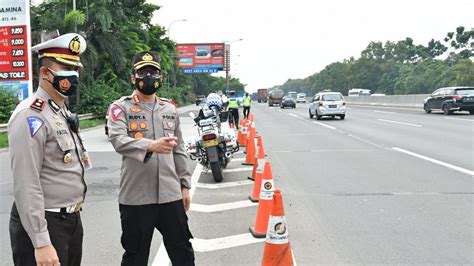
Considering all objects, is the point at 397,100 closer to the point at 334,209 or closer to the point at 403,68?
the point at 334,209

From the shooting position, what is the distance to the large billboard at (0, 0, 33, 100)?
A: 16.0 meters

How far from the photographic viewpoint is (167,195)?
3412 mm

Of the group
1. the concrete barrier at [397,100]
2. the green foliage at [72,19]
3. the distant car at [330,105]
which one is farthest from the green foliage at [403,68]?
the green foliage at [72,19]

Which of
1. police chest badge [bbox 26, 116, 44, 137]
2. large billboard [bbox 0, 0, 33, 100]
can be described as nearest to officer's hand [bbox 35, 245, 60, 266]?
police chest badge [bbox 26, 116, 44, 137]

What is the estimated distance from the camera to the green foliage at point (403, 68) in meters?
81.9

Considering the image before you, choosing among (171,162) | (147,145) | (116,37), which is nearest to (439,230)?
(171,162)

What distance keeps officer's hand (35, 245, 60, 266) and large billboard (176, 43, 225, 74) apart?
59427 mm

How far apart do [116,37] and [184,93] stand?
3838 centimetres

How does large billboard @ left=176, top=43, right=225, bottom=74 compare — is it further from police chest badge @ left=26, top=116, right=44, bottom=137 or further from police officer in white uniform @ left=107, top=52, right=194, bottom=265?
police chest badge @ left=26, top=116, right=44, bottom=137

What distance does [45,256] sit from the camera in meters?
2.39

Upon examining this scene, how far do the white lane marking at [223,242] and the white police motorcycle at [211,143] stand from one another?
2.90 meters

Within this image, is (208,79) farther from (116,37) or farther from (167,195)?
(167,195)

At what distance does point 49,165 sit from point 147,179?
3.13 feet

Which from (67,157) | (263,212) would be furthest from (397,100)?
(67,157)
